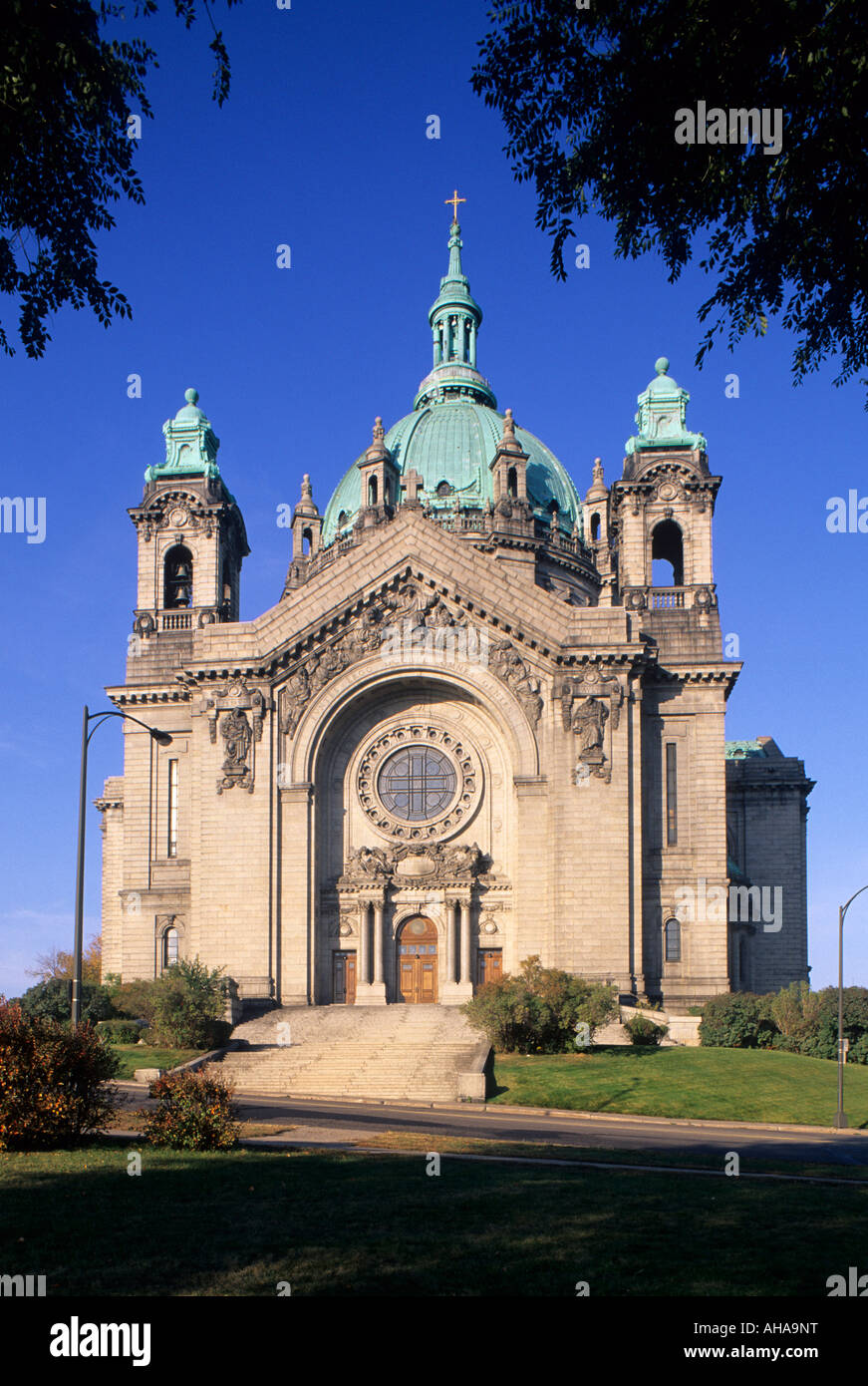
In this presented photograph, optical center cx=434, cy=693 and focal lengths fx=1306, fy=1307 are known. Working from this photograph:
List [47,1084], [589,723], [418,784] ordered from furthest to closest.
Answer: [418,784], [589,723], [47,1084]

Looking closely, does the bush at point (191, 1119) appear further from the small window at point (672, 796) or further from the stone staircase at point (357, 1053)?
the small window at point (672, 796)

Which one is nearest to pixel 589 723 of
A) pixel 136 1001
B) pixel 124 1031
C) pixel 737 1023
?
pixel 737 1023

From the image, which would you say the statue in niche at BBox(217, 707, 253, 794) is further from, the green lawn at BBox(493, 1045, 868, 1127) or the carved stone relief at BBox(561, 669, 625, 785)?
the green lawn at BBox(493, 1045, 868, 1127)

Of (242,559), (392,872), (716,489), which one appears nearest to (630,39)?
(392,872)

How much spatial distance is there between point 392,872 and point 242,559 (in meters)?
20.1

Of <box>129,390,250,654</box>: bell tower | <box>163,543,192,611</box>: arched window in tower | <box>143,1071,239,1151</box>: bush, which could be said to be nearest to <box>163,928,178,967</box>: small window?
<box>129,390,250,654</box>: bell tower

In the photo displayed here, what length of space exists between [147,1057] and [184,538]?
2621cm

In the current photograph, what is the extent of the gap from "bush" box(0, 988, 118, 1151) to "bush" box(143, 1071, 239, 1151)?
946 mm

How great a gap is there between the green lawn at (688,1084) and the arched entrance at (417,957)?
1109 centimetres

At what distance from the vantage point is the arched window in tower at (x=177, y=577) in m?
58.5

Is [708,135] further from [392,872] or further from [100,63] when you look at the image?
[392,872]

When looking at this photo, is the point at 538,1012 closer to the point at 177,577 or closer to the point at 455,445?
the point at 177,577

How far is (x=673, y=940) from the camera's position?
5016cm

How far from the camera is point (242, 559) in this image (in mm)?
63219
